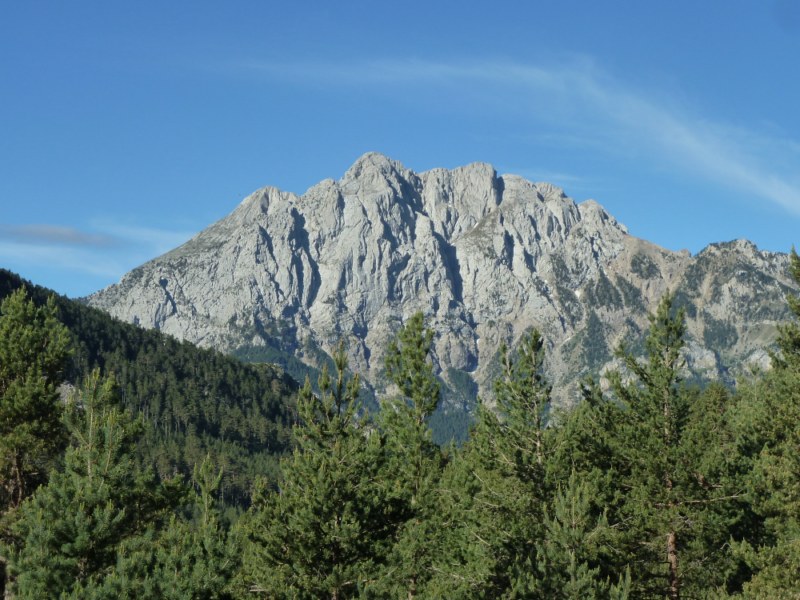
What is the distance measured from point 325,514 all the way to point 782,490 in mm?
17570

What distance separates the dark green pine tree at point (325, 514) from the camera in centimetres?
→ 2630

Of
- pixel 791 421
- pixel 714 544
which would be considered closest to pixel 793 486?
pixel 791 421

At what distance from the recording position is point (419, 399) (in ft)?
120

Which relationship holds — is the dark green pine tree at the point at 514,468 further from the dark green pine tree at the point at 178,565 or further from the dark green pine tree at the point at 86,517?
the dark green pine tree at the point at 86,517

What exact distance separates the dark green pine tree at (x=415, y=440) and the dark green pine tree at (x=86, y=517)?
11.2 meters

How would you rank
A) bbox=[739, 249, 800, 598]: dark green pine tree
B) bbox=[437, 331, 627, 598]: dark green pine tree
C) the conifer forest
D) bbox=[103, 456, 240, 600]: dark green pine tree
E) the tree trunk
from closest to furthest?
bbox=[103, 456, 240, 600]: dark green pine tree
the conifer forest
bbox=[437, 331, 627, 598]: dark green pine tree
bbox=[739, 249, 800, 598]: dark green pine tree
the tree trunk

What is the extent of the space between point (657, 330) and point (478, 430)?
9150 mm

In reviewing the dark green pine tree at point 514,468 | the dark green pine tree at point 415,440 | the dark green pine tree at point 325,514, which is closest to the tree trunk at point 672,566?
the dark green pine tree at point 514,468

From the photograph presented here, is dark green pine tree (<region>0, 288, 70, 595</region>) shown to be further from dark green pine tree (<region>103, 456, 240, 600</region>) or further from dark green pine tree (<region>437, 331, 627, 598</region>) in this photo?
dark green pine tree (<region>437, 331, 627, 598</region>)

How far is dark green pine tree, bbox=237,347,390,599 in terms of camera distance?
2630 centimetres

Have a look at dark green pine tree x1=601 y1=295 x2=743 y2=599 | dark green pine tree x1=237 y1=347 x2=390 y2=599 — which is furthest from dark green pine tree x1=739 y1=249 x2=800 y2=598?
dark green pine tree x1=237 y1=347 x2=390 y2=599

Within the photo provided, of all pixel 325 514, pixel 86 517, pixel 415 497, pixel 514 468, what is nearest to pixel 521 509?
pixel 514 468

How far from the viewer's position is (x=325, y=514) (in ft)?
87.4

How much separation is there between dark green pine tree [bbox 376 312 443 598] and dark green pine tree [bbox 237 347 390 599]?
13.6 ft
